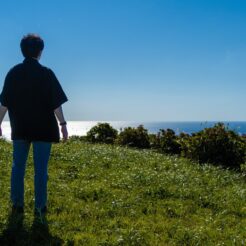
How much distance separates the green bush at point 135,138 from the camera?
2603cm

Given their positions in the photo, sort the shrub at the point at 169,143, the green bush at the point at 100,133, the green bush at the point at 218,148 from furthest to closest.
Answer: the green bush at the point at 100,133 → the shrub at the point at 169,143 → the green bush at the point at 218,148

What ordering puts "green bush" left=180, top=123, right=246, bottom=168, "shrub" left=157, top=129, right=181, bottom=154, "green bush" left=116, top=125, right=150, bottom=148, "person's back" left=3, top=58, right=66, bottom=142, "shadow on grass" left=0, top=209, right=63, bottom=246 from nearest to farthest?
"shadow on grass" left=0, top=209, right=63, bottom=246 < "person's back" left=3, top=58, right=66, bottom=142 < "green bush" left=180, top=123, right=246, bottom=168 < "shrub" left=157, top=129, right=181, bottom=154 < "green bush" left=116, top=125, right=150, bottom=148

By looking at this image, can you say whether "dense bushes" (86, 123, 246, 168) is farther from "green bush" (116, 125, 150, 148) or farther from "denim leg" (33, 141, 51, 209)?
"denim leg" (33, 141, 51, 209)

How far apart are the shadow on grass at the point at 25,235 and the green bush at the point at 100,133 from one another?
2062 centimetres

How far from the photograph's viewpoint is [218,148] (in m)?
20.3

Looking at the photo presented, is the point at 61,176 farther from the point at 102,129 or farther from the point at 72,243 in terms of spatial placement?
the point at 102,129

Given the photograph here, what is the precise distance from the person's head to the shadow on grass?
282 centimetres

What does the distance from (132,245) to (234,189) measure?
664 centimetres

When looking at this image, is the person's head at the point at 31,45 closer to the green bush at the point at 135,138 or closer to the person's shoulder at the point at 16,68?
the person's shoulder at the point at 16,68

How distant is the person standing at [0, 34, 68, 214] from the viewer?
7715mm

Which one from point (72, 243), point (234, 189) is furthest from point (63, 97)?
point (234, 189)

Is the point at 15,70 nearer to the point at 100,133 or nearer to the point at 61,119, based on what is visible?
the point at 61,119

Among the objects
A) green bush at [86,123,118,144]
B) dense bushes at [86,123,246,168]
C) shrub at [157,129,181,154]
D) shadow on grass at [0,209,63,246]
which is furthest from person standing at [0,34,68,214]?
green bush at [86,123,118,144]

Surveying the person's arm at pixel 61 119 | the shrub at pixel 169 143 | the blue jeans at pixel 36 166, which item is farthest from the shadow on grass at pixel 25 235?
the shrub at pixel 169 143
